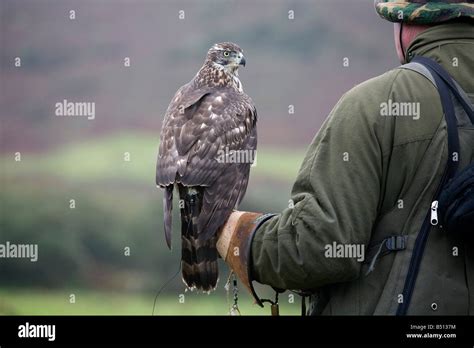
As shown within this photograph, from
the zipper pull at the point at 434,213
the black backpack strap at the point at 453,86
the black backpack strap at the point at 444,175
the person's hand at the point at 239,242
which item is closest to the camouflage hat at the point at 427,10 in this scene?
the black backpack strap at the point at 453,86

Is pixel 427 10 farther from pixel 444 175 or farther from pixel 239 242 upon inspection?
pixel 239 242

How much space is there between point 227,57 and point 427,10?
2.18m

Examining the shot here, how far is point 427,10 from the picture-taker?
94.4 inches

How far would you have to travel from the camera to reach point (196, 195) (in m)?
3.33

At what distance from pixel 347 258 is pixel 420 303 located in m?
0.24

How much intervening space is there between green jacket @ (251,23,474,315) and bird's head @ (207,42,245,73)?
2.17m

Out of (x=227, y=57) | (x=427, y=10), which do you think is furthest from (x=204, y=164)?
(x=427, y=10)

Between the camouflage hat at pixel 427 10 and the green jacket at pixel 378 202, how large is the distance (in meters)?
0.20

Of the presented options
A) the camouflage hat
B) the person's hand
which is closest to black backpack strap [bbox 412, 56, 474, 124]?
the camouflage hat

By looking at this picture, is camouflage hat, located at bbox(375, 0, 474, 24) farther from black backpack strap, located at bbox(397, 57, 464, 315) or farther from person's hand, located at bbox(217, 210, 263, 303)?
person's hand, located at bbox(217, 210, 263, 303)

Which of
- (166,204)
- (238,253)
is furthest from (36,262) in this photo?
(238,253)

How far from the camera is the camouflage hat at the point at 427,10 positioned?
2381mm

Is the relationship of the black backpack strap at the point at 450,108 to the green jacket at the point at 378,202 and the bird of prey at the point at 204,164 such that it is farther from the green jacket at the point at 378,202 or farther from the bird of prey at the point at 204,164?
the bird of prey at the point at 204,164

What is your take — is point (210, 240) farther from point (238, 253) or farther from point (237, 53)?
point (237, 53)
